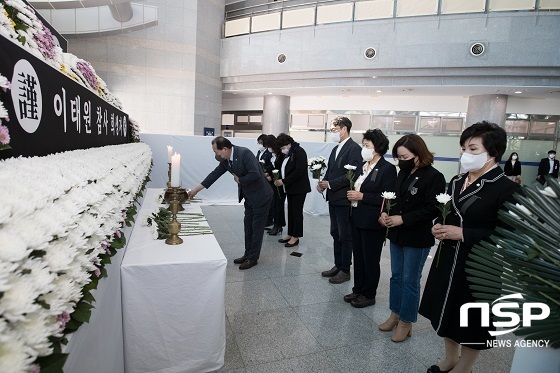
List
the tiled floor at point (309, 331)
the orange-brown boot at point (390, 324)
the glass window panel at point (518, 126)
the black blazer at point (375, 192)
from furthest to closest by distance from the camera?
the glass window panel at point (518, 126) → the black blazer at point (375, 192) → the orange-brown boot at point (390, 324) → the tiled floor at point (309, 331)

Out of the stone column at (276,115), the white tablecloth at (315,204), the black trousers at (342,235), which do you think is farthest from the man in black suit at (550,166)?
the black trousers at (342,235)

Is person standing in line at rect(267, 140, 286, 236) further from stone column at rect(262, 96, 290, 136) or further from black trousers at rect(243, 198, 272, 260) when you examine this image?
stone column at rect(262, 96, 290, 136)

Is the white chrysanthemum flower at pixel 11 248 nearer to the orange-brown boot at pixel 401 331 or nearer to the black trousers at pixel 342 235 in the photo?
the orange-brown boot at pixel 401 331

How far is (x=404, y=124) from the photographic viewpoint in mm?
13023

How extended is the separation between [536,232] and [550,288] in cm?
13

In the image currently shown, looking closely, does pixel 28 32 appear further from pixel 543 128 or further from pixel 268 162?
pixel 543 128

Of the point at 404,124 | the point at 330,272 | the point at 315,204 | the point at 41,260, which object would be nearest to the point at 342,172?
the point at 330,272

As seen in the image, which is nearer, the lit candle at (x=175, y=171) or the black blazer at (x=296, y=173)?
the lit candle at (x=175, y=171)

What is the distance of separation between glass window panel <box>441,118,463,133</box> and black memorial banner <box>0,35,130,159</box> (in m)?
12.9

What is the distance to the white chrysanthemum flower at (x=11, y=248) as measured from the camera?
51 cm

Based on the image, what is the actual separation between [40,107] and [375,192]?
7.78 feet

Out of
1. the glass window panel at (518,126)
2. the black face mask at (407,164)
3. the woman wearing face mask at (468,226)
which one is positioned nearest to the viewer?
the woman wearing face mask at (468,226)

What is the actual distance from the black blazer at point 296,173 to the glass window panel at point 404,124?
971 cm

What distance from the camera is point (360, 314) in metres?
2.85
